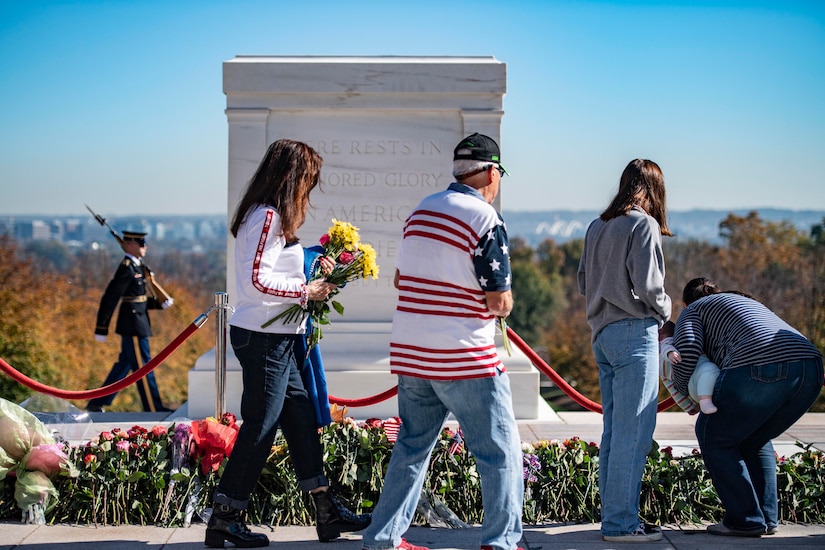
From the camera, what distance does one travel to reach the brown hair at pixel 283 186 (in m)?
4.02

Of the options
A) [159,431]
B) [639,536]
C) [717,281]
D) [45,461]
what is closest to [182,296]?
[717,281]

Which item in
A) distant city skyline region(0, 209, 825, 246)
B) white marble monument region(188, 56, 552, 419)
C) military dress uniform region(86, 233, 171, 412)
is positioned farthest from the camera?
distant city skyline region(0, 209, 825, 246)

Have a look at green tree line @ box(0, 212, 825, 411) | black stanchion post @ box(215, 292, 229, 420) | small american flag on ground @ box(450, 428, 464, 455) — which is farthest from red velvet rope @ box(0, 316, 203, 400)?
green tree line @ box(0, 212, 825, 411)

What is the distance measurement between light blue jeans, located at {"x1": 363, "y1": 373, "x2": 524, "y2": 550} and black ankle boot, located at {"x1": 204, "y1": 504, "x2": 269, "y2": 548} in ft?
2.02

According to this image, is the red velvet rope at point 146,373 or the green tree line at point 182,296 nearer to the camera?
the red velvet rope at point 146,373

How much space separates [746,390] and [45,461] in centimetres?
311

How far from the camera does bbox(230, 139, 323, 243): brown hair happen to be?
4.02 metres

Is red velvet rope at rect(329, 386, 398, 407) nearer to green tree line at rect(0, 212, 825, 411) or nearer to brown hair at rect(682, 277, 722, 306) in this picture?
brown hair at rect(682, 277, 722, 306)

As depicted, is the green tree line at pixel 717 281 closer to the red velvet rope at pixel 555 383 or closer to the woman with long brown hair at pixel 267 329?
the red velvet rope at pixel 555 383

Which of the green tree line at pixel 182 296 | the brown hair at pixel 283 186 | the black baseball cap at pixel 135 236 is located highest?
the brown hair at pixel 283 186

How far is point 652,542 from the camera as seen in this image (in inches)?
167

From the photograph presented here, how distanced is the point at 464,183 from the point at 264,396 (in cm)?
118

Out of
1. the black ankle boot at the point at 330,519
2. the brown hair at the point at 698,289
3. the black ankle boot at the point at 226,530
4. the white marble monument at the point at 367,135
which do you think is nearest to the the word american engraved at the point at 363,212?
the white marble monument at the point at 367,135

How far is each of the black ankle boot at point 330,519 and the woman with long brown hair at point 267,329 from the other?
0.14 meters
